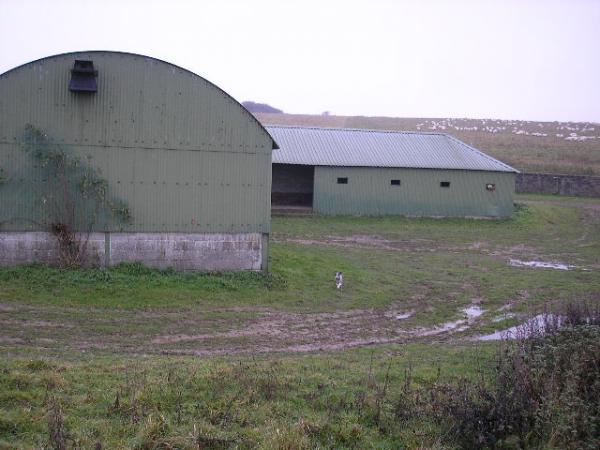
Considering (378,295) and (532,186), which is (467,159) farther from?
(378,295)

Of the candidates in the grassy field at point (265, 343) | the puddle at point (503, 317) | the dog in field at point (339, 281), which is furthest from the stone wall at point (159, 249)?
the puddle at point (503, 317)

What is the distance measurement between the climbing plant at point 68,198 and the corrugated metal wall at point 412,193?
1817 cm

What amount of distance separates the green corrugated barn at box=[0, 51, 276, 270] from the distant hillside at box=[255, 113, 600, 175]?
41118 millimetres

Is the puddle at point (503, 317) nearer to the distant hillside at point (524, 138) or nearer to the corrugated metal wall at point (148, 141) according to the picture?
the corrugated metal wall at point (148, 141)

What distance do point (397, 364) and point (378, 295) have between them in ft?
23.5

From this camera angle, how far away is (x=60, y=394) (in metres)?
8.05

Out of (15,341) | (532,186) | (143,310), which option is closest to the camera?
(15,341)

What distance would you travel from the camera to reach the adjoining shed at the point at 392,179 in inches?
1339

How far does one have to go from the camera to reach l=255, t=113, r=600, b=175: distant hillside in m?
55.3

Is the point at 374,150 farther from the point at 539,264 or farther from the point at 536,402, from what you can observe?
the point at 536,402

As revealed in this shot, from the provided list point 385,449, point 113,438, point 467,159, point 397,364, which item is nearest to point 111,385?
point 113,438

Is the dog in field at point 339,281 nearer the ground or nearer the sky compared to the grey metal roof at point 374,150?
nearer the ground

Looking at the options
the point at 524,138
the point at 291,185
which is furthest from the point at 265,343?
the point at 524,138

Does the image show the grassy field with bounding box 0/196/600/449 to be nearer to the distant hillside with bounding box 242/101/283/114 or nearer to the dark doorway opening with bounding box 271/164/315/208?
the dark doorway opening with bounding box 271/164/315/208
